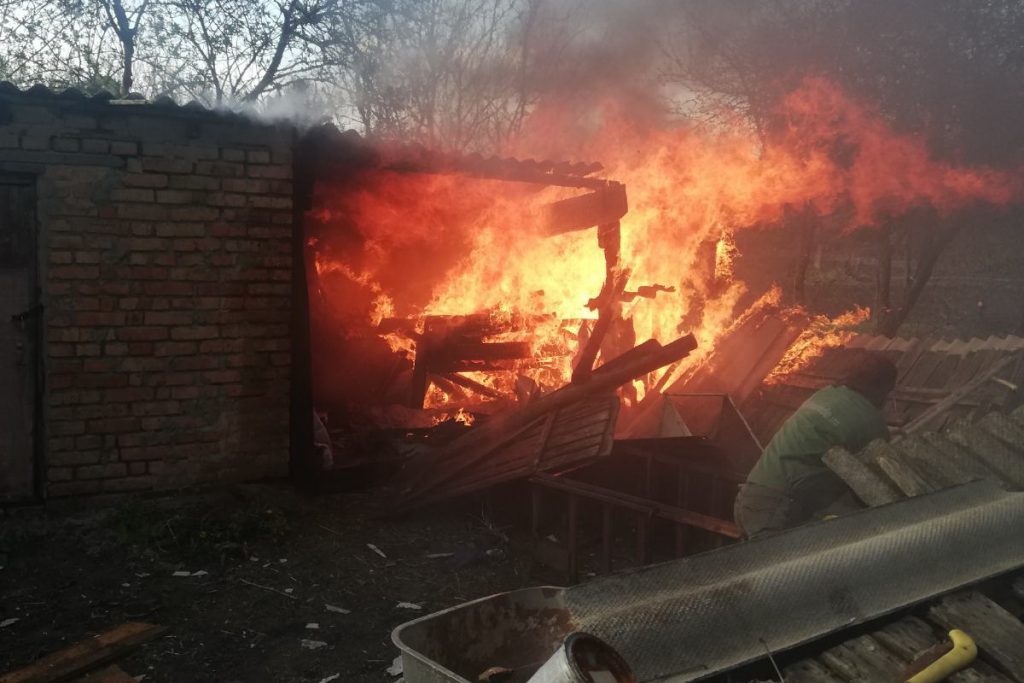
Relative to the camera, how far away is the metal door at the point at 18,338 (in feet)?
19.0

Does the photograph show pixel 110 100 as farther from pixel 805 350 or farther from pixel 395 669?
pixel 805 350

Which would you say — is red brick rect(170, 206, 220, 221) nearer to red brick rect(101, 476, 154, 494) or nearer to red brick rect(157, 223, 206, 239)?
red brick rect(157, 223, 206, 239)

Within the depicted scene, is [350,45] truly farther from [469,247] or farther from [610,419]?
[610,419]

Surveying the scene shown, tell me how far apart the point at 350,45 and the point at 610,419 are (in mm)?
17966

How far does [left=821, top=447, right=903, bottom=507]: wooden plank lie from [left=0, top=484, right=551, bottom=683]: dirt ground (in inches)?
106

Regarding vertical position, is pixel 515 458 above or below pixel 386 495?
above

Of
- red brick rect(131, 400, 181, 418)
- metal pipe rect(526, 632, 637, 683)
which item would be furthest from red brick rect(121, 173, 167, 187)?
metal pipe rect(526, 632, 637, 683)

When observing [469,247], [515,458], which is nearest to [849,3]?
[469,247]

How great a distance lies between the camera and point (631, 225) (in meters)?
10.5

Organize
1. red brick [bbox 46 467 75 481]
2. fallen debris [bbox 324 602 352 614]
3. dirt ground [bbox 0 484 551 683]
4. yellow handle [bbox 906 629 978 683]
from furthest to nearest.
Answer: red brick [bbox 46 467 75 481]
fallen debris [bbox 324 602 352 614]
dirt ground [bbox 0 484 551 683]
yellow handle [bbox 906 629 978 683]

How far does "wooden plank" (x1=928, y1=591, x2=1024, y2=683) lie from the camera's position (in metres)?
2.81

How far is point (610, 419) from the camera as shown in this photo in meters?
5.98

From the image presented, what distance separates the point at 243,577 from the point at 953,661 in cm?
460

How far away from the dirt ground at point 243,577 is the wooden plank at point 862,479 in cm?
270
